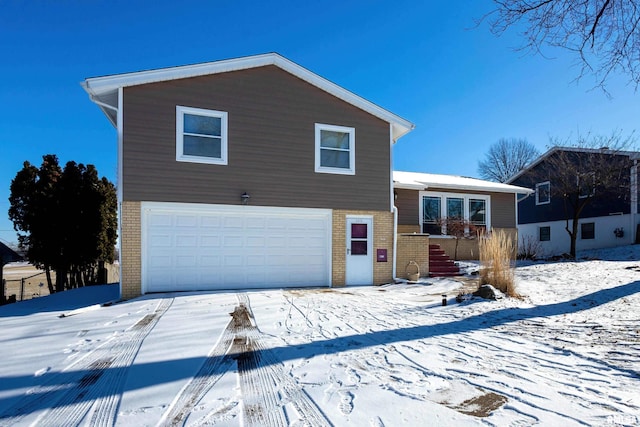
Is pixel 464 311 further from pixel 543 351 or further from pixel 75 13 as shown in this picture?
pixel 75 13

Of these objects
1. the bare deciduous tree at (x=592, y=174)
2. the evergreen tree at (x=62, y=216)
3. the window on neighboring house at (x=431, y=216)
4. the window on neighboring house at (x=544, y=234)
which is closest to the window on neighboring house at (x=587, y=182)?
the bare deciduous tree at (x=592, y=174)

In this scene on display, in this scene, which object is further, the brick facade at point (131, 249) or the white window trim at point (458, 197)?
the white window trim at point (458, 197)

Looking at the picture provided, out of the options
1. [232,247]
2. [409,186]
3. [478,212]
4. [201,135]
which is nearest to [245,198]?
[232,247]

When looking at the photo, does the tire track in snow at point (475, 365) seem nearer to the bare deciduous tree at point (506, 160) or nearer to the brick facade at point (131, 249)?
the brick facade at point (131, 249)

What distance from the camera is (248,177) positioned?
9.50 metres

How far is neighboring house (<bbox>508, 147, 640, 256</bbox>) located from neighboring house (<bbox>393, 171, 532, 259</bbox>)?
1894 mm

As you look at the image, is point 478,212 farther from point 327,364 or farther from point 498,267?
point 327,364

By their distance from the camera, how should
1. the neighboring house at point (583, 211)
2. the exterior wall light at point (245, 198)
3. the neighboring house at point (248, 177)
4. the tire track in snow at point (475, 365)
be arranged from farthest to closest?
the neighboring house at point (583, 211) < the exterior wall light at point (245, 198) < the neighboring house at point (248, 177) < the tire track in snow at point (475, 365)

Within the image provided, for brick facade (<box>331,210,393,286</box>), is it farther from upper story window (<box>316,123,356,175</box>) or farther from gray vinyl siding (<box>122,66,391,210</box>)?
upper story window (<box>316,123,356,175</box>)

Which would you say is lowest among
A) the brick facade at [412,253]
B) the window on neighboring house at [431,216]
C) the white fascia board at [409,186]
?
the brick facade at [412,253]

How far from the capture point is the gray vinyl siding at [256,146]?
8680 mm

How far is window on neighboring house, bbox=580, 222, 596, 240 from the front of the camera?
19.5 meters

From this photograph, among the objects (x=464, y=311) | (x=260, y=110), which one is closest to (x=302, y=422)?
(x=464, y=311)

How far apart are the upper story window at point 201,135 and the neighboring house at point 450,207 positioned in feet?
23.6
